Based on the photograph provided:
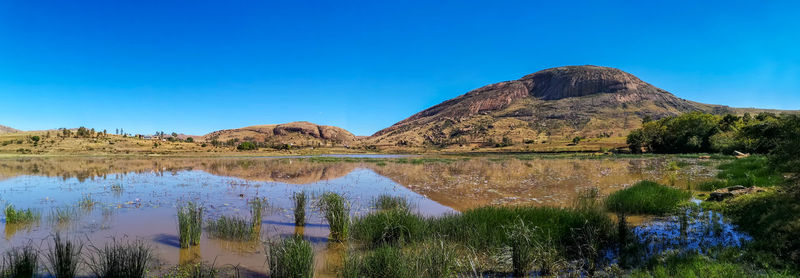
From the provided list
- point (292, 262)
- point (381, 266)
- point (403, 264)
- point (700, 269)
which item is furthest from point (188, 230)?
point (700, 269)

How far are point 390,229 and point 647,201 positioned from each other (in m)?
10.2

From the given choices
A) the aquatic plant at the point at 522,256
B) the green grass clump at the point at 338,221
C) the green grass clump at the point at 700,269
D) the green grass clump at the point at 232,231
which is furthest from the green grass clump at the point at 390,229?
the green grass clump at the point at 700,269

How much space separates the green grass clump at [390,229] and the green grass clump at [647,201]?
298 inches

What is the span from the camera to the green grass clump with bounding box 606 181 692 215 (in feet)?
40.1

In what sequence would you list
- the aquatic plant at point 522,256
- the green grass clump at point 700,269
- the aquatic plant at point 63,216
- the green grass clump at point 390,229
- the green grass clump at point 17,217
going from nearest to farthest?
the green grass clump at point 700,269
the aquatic plant at point 522,256
the green grass clump at point 390,229
the green grass clump at point 17,217
the aquatic plant at point 63,216

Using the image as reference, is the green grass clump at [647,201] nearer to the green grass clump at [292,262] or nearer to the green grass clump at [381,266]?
the green grass clump at [381,266]

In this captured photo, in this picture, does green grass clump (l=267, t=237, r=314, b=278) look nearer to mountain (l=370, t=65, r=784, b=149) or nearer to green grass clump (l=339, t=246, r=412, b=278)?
green grass clump (l=339, t=246, r=412, b=278)

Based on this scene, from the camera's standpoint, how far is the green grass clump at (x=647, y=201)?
1221 cm

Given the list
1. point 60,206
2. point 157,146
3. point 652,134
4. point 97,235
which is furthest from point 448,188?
point 157,146

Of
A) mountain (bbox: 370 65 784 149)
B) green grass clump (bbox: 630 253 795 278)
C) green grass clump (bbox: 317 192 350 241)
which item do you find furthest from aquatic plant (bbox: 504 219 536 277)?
mountain (bbox: 370 65 784 149)

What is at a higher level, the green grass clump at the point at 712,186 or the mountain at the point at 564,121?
the mountain at the point at 564,121

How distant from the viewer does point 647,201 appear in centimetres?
1265

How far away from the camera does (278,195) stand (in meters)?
18.0

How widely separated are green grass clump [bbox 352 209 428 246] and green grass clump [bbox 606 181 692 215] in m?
7.58
